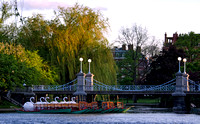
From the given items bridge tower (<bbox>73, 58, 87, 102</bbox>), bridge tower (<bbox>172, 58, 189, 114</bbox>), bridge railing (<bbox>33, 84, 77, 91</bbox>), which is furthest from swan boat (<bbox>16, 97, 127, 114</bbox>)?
bridge tower (<bbox>172, 58, 189, 114</bbox>)

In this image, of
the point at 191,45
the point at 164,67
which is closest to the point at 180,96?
the point at 164,67

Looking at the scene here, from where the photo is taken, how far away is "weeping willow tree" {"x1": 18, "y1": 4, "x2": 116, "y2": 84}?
202 ft

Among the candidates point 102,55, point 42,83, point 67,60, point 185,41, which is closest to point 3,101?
point 42,83

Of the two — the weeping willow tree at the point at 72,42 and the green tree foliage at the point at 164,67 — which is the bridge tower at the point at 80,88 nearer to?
the weeping willow tree at the point at 72,42

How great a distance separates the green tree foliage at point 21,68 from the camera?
5569 cm

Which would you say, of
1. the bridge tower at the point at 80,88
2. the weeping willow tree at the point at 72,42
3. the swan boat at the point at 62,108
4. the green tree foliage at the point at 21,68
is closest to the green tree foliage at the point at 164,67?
the weeping willow tree at the point at 72,42

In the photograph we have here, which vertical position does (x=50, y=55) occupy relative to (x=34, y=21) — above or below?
below

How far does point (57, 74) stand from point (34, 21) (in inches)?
314

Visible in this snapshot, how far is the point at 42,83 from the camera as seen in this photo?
205ft

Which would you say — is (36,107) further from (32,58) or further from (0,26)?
(0,26)

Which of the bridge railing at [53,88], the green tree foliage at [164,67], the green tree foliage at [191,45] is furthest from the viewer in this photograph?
the green tree foliage at [191,45]

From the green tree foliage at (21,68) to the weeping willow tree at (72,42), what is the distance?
63.6 inches

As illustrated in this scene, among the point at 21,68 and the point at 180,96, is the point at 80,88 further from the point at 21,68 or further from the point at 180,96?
the point at 180,96

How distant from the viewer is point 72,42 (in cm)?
6188
